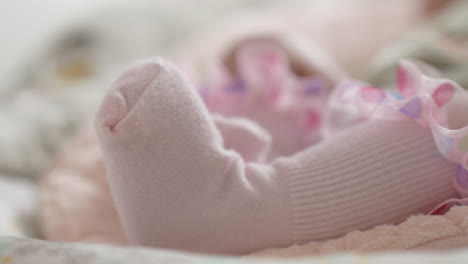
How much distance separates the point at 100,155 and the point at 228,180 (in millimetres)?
303

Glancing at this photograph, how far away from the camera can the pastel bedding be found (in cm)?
41

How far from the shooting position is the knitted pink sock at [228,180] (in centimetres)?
47

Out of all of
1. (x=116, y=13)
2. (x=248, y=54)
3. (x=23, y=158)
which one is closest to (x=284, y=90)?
(x=248, y=54)

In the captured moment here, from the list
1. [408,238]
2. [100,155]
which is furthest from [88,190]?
[408,238]

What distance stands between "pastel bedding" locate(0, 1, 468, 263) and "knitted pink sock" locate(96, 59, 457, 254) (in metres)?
0.03

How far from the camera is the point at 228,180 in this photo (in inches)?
19.7

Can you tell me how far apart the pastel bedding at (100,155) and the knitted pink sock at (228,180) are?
27mm

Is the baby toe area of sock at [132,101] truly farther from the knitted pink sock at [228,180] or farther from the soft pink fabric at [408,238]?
the soft pink fabric at [408,238]

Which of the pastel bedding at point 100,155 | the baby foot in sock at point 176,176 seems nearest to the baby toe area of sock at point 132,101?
the baby foot in sock at point 176,176

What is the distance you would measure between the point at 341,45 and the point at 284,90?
0.31 metres

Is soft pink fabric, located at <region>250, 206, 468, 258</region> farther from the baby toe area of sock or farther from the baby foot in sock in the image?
the baby toe area of sock

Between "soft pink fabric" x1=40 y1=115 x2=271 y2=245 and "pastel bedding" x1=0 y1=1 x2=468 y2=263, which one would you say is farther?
"soft pink fabric" x1=40 y1=115 x2=271 y2=245

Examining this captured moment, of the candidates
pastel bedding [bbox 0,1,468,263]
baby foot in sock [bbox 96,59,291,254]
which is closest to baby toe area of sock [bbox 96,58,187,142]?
baby foot in sock [bbox 96,59,291,254]

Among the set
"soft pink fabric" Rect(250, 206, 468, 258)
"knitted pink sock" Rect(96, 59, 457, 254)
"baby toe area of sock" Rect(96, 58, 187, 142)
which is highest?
"baby toe area of sock" Rect(96, 58, 187, 142)
